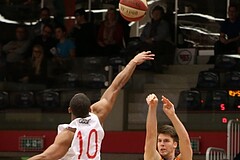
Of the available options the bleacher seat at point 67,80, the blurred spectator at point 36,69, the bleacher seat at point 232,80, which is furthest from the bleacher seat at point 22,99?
the bleacher seat at point 232,80

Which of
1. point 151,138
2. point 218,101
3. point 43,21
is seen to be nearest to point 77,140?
point 151,138

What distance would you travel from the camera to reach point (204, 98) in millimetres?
16094

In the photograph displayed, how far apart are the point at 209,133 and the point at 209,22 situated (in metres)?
4.42

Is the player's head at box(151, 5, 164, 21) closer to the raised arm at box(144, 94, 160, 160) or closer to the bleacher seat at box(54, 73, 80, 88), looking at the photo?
the bleacher seat at box(54, 73, 80, 88)

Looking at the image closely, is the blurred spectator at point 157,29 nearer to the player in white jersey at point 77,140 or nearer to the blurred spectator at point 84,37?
the blurred spectator at point 84,37

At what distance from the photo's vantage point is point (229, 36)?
698 inches

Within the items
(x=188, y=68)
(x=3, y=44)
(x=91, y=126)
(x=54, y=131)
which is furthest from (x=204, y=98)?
(x=91, y=126)

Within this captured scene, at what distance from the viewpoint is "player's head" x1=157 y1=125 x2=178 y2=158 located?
25.0 ft

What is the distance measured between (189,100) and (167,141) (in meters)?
8.50

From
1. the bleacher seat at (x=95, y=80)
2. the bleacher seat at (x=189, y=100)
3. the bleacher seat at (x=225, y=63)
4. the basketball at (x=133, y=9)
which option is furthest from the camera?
the bleacher seat at (x=95, y=80)

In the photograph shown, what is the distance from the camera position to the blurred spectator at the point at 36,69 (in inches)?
716

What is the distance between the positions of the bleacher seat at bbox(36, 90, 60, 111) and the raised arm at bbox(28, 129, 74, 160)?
368 inches

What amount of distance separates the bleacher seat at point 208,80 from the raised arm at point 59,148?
861cm

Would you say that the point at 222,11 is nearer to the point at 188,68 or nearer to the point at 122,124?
the point at 188,68
